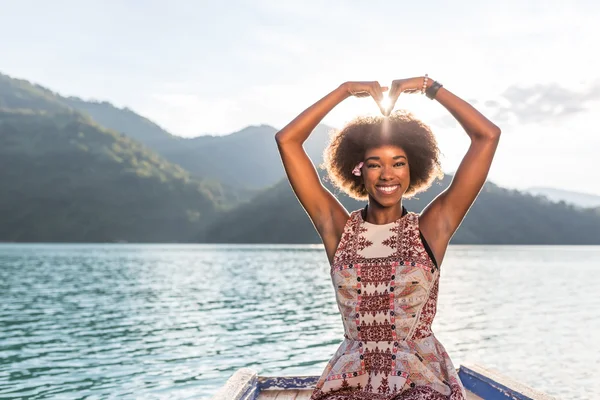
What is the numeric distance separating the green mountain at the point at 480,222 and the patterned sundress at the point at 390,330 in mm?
169845

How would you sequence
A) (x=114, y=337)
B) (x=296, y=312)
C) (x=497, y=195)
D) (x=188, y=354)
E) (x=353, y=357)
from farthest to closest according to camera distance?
(x=497, y=195), (x=296, y=312), (x=114, y=337), (x=188, y=354), (x=353, y=357)

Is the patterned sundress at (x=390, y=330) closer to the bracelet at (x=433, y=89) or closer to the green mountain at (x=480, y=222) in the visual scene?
the bracelet at (x=433, y=89)

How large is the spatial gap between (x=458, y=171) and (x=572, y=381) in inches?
723

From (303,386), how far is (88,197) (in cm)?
18326

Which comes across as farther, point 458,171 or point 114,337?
point 114,337

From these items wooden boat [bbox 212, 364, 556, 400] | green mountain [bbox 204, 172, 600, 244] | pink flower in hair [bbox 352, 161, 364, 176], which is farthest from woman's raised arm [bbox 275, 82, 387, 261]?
green mountain [bbox 204, 172, 600, 244]

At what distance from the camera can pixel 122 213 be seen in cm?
17850

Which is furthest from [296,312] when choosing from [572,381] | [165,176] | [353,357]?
[165,176]

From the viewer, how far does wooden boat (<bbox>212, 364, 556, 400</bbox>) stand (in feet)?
18.1

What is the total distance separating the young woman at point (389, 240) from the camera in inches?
116

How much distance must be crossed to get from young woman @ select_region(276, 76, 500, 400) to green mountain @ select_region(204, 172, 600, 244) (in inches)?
6673

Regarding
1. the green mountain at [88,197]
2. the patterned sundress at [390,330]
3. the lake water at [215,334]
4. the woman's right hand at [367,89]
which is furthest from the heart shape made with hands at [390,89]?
the green mountain at [88,197]

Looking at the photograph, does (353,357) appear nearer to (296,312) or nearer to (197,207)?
(296,312)

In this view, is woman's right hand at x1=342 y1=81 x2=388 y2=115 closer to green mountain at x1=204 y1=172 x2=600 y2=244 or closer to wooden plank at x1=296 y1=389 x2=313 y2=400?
wooden plank at x1=296 y1=389 x2=313 y2=400
